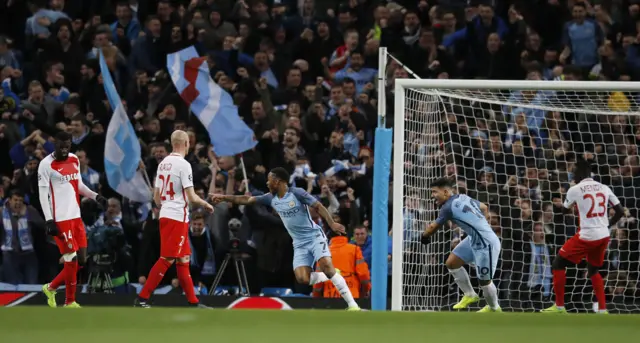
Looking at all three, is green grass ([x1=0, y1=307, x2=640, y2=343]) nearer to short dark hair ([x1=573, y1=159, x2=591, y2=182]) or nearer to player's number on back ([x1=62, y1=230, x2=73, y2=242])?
player's number on back ([x1=62, y1=230, x2=73, y2=242])

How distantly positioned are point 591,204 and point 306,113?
4970 millimetres

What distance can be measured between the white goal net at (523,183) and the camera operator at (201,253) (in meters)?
2.70

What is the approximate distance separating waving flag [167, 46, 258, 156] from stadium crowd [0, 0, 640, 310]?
0.41 metres

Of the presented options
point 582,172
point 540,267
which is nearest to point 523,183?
point 540,267

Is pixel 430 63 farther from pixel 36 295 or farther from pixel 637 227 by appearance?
pixel 36 295

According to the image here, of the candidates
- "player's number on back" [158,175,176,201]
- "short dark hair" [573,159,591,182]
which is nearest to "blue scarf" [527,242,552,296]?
"short dark hair" [573,159,591,182]

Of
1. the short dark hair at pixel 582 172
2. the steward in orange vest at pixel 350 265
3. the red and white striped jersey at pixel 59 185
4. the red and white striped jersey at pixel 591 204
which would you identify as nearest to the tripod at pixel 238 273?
the steward in orange vest at pixel 350 265

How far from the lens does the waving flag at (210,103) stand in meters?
15.9

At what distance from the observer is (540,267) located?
14.9 meters

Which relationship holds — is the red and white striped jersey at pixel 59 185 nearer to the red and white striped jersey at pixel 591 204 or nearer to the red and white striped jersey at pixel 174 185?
the red and white striped jersey at pixel 174 185

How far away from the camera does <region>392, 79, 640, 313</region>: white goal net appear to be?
48.1 feet

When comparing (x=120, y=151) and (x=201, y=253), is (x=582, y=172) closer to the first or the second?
(x=201, y=253)

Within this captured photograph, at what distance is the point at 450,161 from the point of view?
15719mm

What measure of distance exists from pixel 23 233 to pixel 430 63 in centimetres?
670
